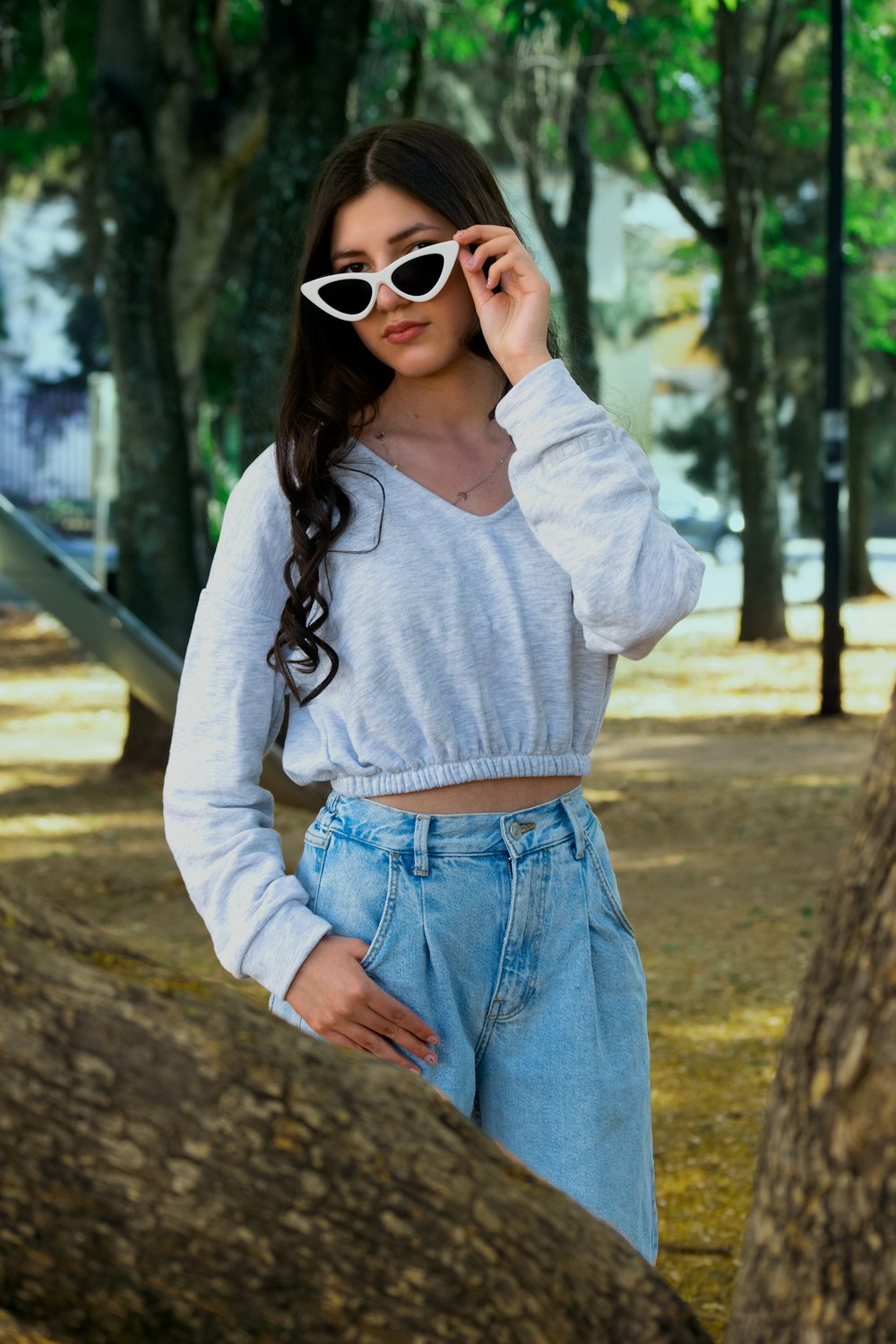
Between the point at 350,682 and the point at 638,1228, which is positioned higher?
the point at 350,682

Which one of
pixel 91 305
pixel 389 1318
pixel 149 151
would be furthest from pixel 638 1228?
pixel 91 305

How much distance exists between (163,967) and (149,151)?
1008cm

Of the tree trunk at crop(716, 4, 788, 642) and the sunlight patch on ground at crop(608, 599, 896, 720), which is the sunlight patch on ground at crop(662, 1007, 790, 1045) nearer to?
the sunlight patch on ground at crop(608, 599, 896, 720)

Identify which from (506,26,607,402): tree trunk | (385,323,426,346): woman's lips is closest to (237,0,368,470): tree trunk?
(506,26,607,402): tree trunk

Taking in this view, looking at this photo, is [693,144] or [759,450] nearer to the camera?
[759,450]

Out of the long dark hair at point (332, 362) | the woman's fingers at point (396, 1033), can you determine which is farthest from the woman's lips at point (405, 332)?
the woman's fingers at point (396, 1033)

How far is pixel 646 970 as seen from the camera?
6.43 m

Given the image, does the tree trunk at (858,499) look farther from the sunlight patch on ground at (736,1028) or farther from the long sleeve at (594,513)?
the long sleeve at (594,513)

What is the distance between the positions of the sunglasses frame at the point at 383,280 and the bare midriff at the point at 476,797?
0.62m

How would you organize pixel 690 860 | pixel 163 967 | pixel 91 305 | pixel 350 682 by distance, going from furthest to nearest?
pixel 91 305, pixel 690 860, pixel 350 682, pixel 163 967

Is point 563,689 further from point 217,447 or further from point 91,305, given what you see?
point 91,305

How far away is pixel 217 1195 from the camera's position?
4.24 feet

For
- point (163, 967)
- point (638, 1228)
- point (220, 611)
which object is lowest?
point (638, 1228)

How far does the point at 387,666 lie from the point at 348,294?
500 millimetres
